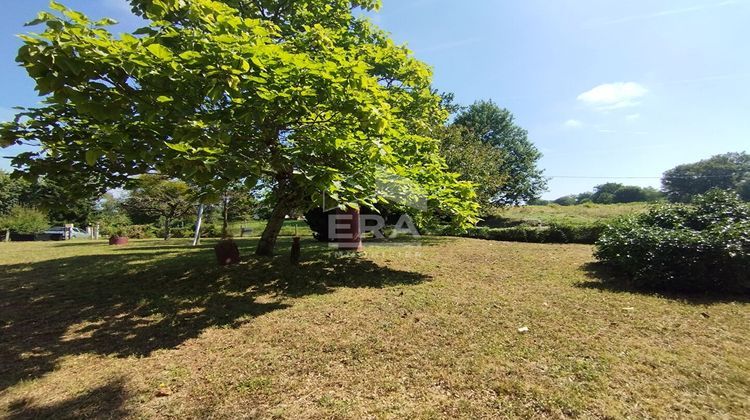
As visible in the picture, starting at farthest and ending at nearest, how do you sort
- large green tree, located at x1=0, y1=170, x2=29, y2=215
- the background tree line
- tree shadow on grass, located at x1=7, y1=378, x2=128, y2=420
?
the background tree line, large green tree, located at x1=0, y1=170, x2=29, y2=215, tree shadow on grass, located at x1=7, y1=378, x2=128, y2=420

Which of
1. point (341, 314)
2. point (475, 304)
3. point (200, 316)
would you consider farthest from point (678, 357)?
point (200, 316)

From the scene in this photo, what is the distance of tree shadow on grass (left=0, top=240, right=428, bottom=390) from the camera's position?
4.47 metres

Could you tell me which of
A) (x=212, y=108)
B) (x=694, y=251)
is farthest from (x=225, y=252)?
(x=694, y=251)

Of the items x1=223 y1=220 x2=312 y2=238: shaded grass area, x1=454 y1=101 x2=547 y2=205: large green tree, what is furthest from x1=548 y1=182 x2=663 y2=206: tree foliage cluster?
x1=223 y1=220 x2=312 y2=238: shaded grass area

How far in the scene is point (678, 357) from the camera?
3.68 metres

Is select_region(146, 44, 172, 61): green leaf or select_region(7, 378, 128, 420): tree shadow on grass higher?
select_region(146, 44, 172, 61): green leaf

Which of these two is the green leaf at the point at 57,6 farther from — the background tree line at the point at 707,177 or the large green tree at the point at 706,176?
the large green tree at the point at 706,176

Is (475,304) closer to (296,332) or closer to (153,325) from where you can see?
(296,332)

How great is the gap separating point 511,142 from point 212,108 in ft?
113

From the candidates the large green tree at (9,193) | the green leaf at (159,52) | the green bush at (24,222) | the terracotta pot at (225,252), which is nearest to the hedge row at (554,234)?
the terracotta pot at (225,252)

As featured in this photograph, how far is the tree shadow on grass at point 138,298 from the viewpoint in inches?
176

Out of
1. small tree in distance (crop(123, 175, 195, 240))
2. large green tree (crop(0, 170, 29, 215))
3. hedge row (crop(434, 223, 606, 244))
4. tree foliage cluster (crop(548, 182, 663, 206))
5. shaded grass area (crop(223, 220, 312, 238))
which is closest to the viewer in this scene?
hedge row (crop(434, 223, 606, 244))

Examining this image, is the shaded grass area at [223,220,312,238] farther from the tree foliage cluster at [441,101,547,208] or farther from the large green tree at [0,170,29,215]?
the large green tree at [0,170,29,215]

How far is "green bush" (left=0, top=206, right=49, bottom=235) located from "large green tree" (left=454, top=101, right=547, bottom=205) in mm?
37061
